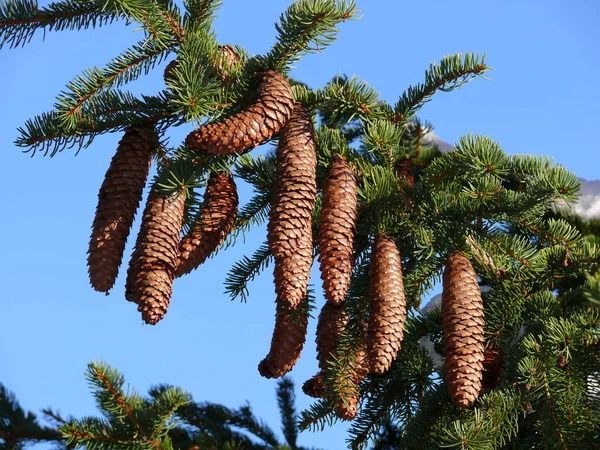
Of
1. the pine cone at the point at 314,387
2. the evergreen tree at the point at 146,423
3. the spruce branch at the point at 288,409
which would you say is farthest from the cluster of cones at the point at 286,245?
the spruce branch at the point at 288,409

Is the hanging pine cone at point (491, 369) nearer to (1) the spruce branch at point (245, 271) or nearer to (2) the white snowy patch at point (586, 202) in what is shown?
(1) the spruce branch at point (245, 271)

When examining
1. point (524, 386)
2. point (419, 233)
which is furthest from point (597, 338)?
point (419, 233)

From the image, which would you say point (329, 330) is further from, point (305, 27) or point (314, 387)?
point (305, 27)

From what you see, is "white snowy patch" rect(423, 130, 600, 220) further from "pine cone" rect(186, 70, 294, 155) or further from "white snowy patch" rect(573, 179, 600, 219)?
"pine cone" rect(186, 70, 294, 155)

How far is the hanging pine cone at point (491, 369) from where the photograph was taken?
109 inches

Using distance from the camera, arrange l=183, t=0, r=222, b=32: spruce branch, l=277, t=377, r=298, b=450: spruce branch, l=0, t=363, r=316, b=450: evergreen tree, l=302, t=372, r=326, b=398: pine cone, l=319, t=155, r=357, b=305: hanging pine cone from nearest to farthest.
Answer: l=319, t=155, r=357, b=305: hanging pine cone → l=183, t=0, r=222, b=32: spruce branch → l=302, t=372, r=326, b=398: pine cone → l=0, t=363, r=316, b=450: evergreen tree → l=277, t=377, r=298, b=450: spruce branch

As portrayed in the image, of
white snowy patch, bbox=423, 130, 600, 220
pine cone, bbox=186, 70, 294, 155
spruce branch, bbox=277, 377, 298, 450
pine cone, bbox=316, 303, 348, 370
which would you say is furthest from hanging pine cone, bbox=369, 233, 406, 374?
white snowy patch, bbox=423, 130, 600, 220

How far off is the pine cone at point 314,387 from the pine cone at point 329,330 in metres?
0.10

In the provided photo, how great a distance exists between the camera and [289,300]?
2.18m

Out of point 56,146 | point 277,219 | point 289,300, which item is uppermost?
point 56,146

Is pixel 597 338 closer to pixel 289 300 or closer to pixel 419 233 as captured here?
pixel 419 233

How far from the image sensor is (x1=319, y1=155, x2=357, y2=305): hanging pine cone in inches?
90.0

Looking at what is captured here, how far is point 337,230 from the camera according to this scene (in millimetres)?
2357

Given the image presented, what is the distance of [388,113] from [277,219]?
0.67 meters
